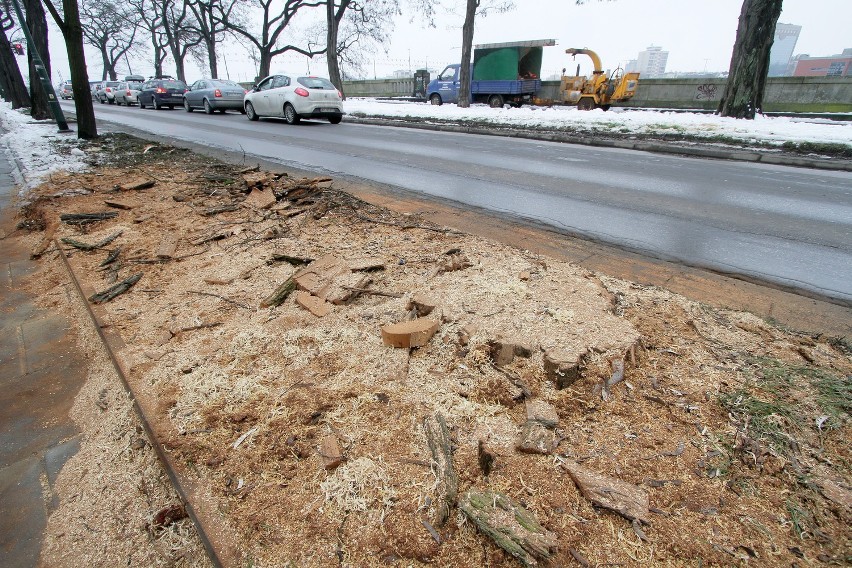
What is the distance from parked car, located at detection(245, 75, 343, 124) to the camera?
16750mm

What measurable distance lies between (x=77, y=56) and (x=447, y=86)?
70.6 feet

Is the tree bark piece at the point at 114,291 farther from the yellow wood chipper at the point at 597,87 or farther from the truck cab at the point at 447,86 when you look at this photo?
the truck cab at the point at 447,86

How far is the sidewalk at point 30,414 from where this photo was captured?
2002mm

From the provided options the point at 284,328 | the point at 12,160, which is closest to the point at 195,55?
the point at 12,160

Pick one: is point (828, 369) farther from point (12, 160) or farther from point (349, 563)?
point (12, 160)

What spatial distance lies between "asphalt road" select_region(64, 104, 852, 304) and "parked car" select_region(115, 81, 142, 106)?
78.7ft

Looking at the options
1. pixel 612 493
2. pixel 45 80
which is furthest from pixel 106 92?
pixel 612 493

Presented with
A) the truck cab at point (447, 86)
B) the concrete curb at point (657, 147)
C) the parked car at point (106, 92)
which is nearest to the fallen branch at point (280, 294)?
the concrete curb at point (657, 147)

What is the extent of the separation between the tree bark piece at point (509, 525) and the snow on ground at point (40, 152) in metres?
9.04

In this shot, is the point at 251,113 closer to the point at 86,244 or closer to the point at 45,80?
the point at 45,80

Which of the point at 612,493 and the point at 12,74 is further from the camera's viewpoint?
the point at 12,74

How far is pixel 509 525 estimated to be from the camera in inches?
66.2

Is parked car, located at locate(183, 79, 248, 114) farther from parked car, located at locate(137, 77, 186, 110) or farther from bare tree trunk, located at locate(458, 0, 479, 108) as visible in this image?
bare tree trunk, located at locate(458, 0, 479, 108)

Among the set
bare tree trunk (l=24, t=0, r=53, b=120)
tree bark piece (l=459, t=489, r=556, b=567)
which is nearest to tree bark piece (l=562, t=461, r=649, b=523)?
tree bark piece (l=459, t=489, r=556, b=567)
